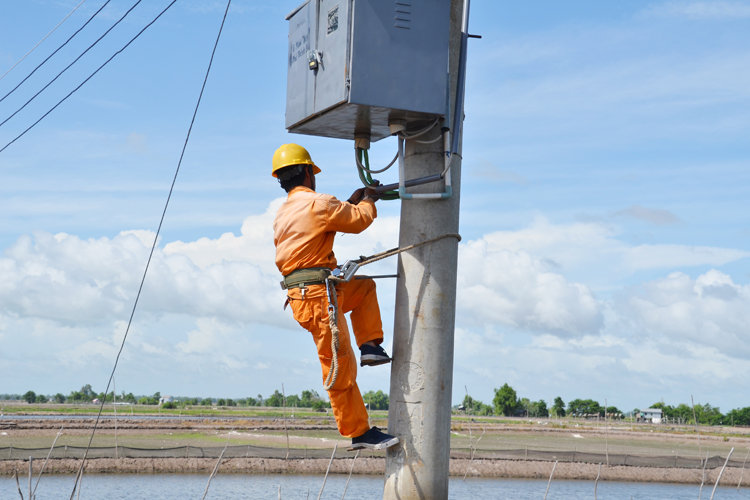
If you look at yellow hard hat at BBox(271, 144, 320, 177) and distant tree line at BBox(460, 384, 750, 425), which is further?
distant tree line at BBox(460, 384, 750, 425)

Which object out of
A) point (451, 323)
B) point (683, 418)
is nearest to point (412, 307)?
point (451, 323)

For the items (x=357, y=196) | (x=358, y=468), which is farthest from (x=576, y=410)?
(x=357, y=196)

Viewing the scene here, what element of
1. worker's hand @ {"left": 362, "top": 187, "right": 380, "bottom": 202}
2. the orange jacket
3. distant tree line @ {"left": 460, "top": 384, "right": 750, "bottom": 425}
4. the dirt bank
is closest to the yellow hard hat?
the orange jacket

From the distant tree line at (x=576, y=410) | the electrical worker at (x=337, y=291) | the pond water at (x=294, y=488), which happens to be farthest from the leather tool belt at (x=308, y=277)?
the distant tree line at (x=576, y=410)

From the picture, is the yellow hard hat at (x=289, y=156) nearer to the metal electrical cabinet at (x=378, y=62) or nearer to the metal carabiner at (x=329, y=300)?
the metal electrical cabinet at (x=378, y=62)

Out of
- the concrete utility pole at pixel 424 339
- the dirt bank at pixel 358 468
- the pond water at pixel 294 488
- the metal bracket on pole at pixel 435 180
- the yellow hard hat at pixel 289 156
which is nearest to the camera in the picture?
the concrete utility pole at pixel 424 339

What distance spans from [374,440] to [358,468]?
20606 mm

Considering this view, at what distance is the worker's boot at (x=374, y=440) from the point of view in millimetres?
4254

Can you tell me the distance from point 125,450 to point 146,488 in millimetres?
5104

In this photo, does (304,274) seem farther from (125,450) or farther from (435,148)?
(125,450)

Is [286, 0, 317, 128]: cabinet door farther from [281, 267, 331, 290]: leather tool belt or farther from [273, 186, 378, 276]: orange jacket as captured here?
[281, 267, 331, 290]: leather tool belt

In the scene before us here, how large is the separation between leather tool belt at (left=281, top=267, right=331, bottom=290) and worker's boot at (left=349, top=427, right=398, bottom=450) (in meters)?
1.02

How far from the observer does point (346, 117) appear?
447 cm

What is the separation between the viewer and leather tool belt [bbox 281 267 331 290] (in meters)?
4.53
